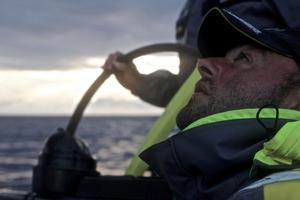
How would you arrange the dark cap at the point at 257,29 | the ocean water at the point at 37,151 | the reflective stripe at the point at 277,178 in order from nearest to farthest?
the reflective stripe at the point at 277,178 < the dark cap at the point at 257,29 < the ocean water at the point at 37,151

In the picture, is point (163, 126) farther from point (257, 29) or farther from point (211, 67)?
point (257, 29)

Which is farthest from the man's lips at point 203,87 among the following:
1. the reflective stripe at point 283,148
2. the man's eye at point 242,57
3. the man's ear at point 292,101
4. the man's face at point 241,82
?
the reflective stripe at point 283,148

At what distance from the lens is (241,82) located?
2.18 meters

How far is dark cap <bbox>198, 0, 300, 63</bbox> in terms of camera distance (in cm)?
211

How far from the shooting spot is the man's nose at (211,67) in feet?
7.42

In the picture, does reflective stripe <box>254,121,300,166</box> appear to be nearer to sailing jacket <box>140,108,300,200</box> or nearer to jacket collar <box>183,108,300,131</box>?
sailing jacket <box>140,108,300,200</box>

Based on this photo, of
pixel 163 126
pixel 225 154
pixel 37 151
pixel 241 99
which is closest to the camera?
pixel 225 154

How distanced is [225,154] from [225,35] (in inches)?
22.8

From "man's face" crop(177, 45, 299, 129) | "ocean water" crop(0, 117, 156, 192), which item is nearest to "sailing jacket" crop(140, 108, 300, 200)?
"man's face" crop(177, 45, 299, 129)

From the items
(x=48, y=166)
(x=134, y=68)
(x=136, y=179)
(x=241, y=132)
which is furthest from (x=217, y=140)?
(x=134, y=68)

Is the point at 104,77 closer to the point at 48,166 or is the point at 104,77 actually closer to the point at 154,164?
the point at 48,166

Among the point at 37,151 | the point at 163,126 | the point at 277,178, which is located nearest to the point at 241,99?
the point at 277,178

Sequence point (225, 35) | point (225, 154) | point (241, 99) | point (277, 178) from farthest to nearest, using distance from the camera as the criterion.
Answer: point (225, 35) < point (241, 99) < point (225, 154) < point (277, 178)

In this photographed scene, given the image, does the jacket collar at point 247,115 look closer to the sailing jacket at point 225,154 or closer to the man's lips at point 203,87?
the sailing jacket at point 225,154
